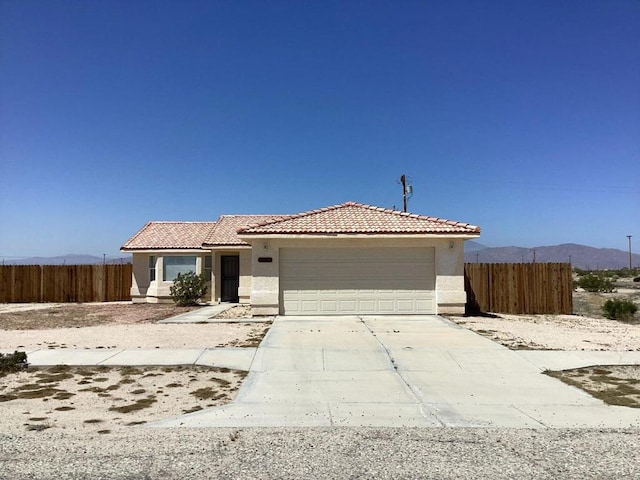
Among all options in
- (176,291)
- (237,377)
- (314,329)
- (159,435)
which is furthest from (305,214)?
(159,435)

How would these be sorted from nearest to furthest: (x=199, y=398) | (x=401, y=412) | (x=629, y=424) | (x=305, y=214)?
1. (x=629, y=424)
2. (x=401, y=412)
3. (x=199, y=398)
4. (x=305, y=214)

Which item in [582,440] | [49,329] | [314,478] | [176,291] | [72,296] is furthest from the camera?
[72,296]

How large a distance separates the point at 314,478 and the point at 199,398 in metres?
3.24

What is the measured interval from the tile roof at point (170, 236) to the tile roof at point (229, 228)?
879mm

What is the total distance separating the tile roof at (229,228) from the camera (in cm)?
2275

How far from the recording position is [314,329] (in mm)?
13664

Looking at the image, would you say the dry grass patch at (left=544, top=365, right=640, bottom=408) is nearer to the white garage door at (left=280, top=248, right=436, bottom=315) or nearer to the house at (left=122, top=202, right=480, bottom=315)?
the house at (left=122, top=202, right=480, bottom=315)

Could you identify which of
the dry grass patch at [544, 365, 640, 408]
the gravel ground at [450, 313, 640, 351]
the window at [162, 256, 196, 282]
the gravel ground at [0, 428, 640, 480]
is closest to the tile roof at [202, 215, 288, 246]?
the window at [162, 256, 196, 282]

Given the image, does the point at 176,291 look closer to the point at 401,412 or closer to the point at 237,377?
the point at 237,377

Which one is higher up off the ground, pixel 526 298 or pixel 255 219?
pixel 255 219

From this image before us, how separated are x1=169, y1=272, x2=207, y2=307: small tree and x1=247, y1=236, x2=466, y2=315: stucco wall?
6.52 meters

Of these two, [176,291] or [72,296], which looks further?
[72,296]

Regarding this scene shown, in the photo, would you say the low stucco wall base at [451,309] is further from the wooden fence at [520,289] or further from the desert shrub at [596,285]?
the desert shrub at [596,285]

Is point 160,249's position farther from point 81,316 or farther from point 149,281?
point 81,316
